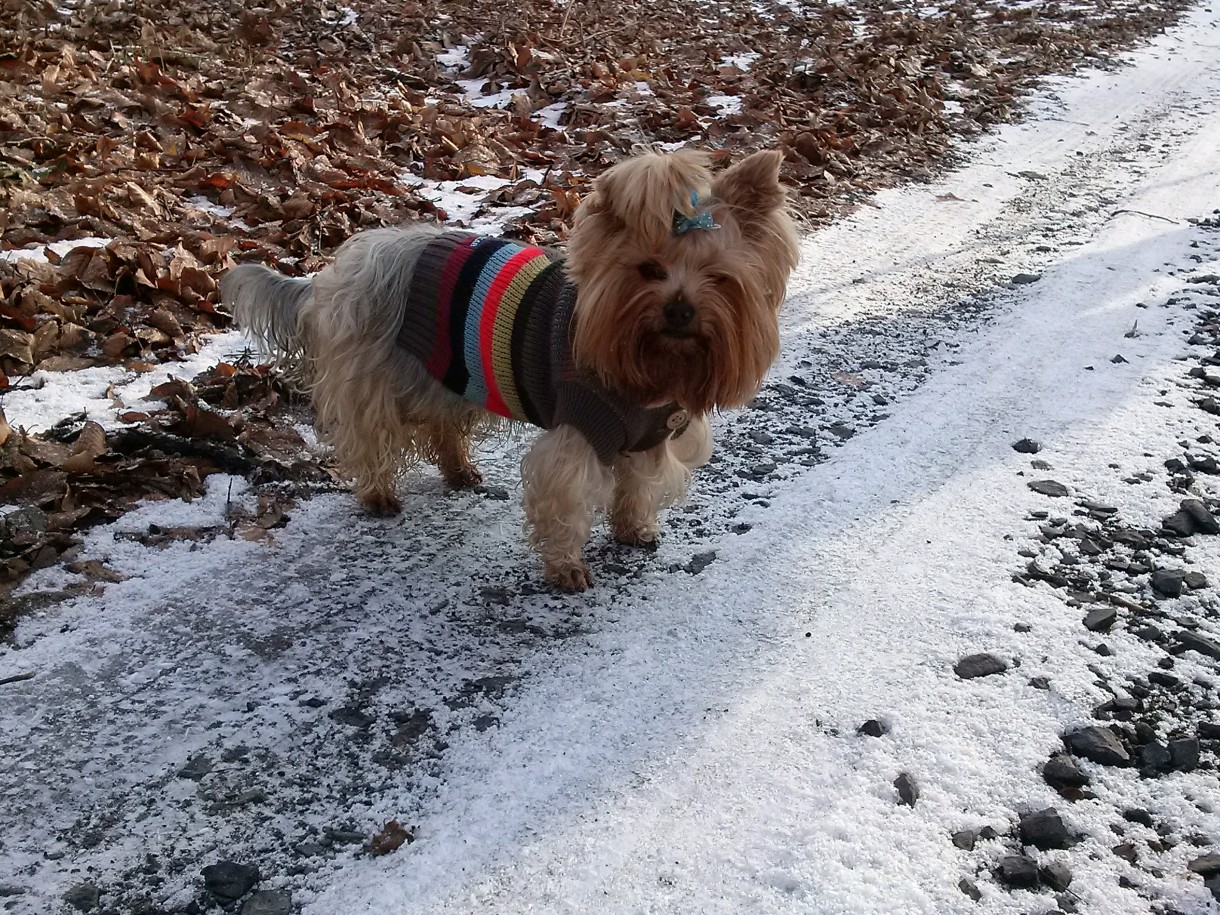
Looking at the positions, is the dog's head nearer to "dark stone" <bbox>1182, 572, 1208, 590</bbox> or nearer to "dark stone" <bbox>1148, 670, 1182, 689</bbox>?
"dark stone" <bbox>1148, 670, 1182, 689</bbox>

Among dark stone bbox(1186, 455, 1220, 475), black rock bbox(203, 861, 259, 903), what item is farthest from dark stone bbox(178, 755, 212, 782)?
dark stone bbox(1186, 455, 1220, 475)

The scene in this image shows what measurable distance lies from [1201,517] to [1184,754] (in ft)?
5.38

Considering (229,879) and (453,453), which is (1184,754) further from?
(453,453)

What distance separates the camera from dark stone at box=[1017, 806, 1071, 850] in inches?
110

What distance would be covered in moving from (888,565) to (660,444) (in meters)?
1.15

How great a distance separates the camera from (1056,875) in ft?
8.79

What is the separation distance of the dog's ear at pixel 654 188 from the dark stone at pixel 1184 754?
254 cm

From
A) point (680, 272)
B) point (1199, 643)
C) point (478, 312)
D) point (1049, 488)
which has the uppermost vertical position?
point (680, 272)

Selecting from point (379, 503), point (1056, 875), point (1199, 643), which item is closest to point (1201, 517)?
point (1199, 643)

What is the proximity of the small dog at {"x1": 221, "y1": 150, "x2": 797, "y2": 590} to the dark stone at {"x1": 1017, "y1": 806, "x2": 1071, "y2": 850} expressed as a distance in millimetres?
1824

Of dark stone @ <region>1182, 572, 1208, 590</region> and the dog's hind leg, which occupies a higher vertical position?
the dog's hind leg

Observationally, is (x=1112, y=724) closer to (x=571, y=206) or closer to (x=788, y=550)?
(x=788, y=550)

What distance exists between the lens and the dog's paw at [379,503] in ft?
14.6

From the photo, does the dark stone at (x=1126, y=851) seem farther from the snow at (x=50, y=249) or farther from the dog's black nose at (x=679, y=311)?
the snow at (x=50, y=249)
